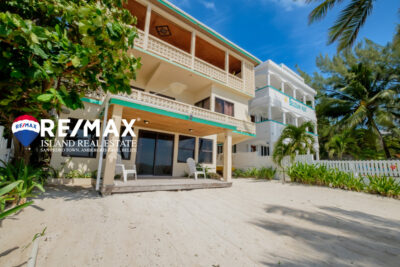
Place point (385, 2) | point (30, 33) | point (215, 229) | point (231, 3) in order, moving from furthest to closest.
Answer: point (231, 3) → point (385, 2) → point (215, 229) → point (30, 33)

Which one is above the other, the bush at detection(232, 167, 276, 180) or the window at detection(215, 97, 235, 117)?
the window at detection(215, 97, 235, 117)

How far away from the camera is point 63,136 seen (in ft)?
24.9

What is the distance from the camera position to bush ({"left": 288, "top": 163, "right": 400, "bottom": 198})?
6685 mm

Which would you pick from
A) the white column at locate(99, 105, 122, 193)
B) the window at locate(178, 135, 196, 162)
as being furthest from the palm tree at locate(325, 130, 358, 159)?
the white column at locate(99, 105, 122, 193)

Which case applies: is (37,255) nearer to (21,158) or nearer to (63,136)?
(21,158)

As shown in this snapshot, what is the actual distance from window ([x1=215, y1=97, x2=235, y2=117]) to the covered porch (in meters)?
1.10

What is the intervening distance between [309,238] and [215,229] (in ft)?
5.55

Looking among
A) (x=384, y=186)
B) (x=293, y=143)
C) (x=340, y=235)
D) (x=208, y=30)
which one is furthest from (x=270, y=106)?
(x=340, y=235)

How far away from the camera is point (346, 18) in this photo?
6816 mm

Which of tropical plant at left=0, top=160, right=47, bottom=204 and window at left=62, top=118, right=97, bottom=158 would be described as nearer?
tropical plant at left=0, top=160, right=47, bottom=204

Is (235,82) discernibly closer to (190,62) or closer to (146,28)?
(190,62)

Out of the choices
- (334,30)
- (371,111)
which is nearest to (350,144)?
(371,111)

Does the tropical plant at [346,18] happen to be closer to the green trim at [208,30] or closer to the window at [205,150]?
the green trim at [208,30]

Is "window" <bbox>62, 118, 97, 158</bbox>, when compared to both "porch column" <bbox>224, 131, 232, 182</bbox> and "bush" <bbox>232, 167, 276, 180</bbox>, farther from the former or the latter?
"bush" <bbox>232, 167, 276, 180</bbox>
